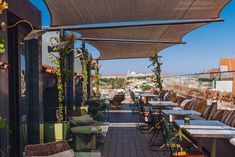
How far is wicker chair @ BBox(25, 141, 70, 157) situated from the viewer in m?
3.37

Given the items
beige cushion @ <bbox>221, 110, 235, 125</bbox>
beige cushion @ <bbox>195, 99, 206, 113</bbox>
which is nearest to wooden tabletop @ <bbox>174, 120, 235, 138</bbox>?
beige cushion @ <bbox>221, 110, 235, 125</bbox>

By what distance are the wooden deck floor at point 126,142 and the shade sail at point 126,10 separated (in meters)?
2.58

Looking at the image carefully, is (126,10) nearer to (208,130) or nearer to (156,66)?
(208,130)

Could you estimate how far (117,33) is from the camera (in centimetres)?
769

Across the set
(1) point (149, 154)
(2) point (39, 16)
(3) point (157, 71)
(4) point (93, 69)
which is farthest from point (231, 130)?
(4) point (93, 69)

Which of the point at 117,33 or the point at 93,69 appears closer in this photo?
the point at 117,33

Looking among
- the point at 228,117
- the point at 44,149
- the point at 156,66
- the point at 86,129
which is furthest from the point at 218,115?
the point at 156,66

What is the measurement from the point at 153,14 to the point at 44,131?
2.96 meters

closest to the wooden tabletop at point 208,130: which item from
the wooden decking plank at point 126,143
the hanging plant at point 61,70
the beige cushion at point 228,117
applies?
the beige cushion at point 228,117

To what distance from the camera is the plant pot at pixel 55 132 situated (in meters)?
5.07

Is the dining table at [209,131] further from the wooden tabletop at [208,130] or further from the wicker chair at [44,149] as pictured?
the wicker chair at [44,149]

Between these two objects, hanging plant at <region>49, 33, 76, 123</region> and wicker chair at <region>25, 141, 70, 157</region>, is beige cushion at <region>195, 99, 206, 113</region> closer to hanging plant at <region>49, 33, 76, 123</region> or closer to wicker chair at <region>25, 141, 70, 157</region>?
hanging plant at <region>49, 33, 76, 123</region>

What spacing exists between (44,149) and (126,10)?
3.00 meters

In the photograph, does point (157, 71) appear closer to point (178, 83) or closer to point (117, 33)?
point (178, 83)
